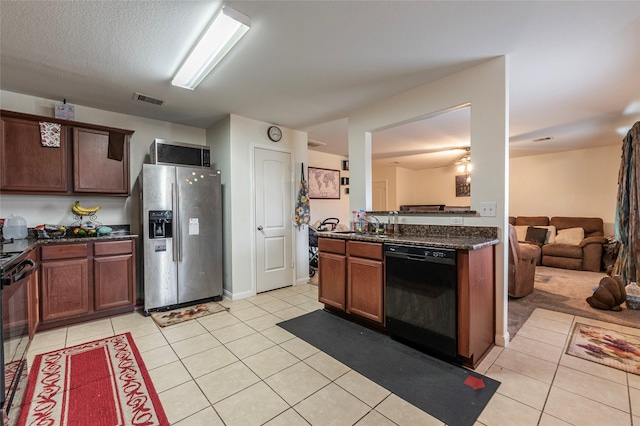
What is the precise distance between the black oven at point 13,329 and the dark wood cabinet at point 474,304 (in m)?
2.76

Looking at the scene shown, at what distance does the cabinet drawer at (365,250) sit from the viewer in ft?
8.58

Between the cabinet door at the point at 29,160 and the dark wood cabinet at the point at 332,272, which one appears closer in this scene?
the cabinet door at the point at 29,160

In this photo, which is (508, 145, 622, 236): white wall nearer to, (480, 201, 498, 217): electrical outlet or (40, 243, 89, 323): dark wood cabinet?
(480, 201, 498, 217): electrical outlet

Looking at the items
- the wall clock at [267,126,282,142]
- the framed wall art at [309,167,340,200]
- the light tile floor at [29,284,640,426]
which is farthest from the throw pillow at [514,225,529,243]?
the wall clock at [267,126,282,142]

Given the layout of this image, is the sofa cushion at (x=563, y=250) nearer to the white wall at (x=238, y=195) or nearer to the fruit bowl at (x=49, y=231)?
the white wall at (x=238, y=195)

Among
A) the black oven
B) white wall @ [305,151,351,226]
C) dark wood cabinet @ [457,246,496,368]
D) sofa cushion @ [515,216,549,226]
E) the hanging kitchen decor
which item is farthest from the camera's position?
sofa cushion @ [515,216,549,226]

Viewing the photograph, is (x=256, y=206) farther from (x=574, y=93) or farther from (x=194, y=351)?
(x=574, y=93)

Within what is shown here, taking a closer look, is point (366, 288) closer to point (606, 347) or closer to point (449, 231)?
point (449, 231)

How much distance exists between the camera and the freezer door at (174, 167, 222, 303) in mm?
3443

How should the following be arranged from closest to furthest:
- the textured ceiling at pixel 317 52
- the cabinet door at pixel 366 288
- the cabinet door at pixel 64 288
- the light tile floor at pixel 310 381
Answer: the light tile floor at pixel 310 381 < the textured ceiling at pixel 317 52 < the cabinet door at pixel 366 288 < the cabinet door at pixel 64 288

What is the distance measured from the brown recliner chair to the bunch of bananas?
509cm

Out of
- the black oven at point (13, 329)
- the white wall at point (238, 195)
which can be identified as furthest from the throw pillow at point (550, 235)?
the black oven at point (13, 329)

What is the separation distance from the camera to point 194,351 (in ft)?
7.77

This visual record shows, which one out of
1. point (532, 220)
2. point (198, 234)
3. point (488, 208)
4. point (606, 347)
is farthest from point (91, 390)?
point (532, 220)
